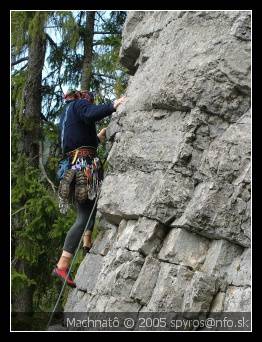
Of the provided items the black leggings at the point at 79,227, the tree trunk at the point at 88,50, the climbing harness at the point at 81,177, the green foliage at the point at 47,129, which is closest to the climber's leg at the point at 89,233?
the black leggings at the point at 79,227

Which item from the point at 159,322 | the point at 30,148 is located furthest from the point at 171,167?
the point at 30,148

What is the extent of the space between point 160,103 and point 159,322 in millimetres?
2268

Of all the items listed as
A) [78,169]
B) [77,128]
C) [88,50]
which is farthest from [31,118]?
[78,169]

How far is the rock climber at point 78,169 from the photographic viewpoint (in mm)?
7043

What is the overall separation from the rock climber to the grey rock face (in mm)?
284

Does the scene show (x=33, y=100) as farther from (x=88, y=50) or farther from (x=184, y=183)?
(x=184, y=183)

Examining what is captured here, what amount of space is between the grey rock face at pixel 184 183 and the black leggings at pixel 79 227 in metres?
0.34

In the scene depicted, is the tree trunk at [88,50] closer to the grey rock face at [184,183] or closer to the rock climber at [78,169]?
the rock climber at [78,169]

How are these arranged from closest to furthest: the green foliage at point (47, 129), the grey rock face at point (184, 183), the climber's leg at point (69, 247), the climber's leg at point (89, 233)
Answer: the grey rock face at point (184, 183), the climber's leg at point (69, 247), the climber's leg at point (89, 233), the green foliage at point (47, 129)

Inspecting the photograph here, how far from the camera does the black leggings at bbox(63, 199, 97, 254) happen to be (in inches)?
278

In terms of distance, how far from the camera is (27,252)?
11.1m

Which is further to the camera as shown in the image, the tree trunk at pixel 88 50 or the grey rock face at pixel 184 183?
the tree trunk at pixel 88 50

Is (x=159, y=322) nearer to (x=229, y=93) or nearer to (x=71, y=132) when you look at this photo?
(x=229, y=93)

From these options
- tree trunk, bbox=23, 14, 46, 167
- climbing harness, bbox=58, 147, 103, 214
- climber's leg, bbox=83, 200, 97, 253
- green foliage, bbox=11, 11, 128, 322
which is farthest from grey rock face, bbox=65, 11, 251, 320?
tree trunk, bbox=23, 14, 46, 167
